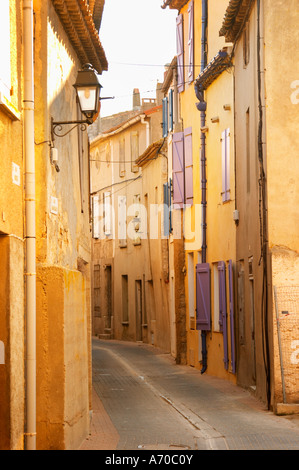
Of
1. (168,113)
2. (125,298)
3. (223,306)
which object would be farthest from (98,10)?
(125,298)

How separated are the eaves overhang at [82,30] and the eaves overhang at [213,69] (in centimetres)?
483

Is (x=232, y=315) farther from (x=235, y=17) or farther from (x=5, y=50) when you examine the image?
(x=5, y=50)

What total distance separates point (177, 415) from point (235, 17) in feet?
25.6

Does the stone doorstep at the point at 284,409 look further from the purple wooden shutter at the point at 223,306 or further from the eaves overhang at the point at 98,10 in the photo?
the eaves overhang at the point at 98,10

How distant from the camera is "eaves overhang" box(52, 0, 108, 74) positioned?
11.2 metres

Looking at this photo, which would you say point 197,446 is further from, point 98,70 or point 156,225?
point 156,225

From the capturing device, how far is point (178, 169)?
24453 mm

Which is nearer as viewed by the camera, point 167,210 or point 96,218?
point 167,210

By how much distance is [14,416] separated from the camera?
8570mm

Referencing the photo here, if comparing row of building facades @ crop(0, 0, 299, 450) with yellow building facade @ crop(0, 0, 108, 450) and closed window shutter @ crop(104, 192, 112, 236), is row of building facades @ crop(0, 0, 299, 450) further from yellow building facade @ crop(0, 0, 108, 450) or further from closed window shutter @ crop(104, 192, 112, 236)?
closed window shutter @ crop(104, 192, 112, 236)

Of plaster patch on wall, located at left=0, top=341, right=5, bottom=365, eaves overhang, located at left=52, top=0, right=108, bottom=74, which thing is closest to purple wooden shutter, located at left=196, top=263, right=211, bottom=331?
eaves overhang, located at left=52, top=0, right=108, bottom=74

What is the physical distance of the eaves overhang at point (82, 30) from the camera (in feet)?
36.6

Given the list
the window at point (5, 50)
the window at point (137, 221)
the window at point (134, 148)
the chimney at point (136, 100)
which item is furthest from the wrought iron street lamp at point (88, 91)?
the chimney at point (136, 100)

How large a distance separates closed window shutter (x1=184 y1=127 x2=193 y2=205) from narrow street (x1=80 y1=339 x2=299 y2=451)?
469 cm
